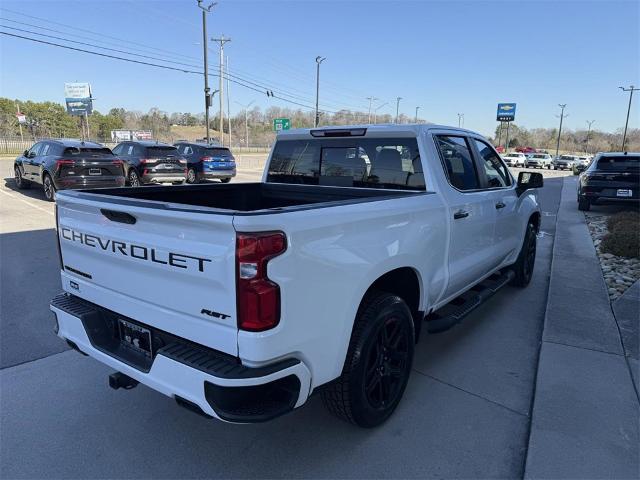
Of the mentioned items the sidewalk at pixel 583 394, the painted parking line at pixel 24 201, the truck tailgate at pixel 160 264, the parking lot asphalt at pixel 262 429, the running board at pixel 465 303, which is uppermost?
the truck tailgate at pixel 160 264

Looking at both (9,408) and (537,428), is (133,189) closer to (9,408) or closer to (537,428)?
(9,408)

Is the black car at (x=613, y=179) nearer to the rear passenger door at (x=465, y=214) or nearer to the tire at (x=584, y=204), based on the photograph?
the tire at (x=584, y=204)

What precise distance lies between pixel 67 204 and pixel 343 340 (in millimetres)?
1889

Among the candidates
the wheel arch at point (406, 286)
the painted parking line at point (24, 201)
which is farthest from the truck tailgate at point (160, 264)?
the painted parking line at point (24, 201)

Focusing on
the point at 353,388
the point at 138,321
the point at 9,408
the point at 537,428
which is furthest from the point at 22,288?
the point at 537,428

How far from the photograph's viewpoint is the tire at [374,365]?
2584mm

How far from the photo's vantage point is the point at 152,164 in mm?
14586

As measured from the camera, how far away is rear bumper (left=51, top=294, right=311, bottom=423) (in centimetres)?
201

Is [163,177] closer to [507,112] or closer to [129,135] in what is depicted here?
[129,135]

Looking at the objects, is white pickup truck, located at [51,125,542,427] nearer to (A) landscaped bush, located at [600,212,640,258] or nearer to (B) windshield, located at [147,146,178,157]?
(A) landscaped bush, located at [600,212,640,258]

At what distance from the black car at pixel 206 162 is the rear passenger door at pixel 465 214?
1484 cm

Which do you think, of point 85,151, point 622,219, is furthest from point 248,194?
point 85,151

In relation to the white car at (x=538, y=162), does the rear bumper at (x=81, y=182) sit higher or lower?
lower

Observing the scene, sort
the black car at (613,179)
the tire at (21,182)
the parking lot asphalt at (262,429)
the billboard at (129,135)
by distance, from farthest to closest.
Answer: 1. the billboard at (129,135)
2. the tire at (21,182)
3. the black car at (613,179)
4. the parking lot asphalt at (262,429)
